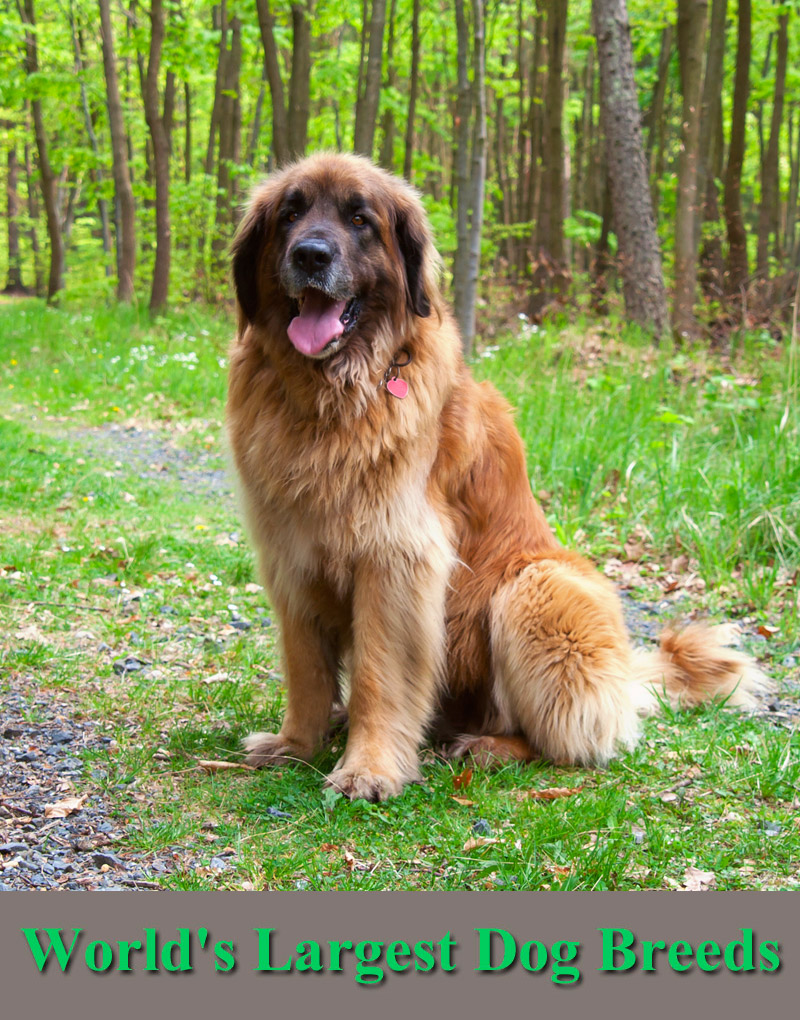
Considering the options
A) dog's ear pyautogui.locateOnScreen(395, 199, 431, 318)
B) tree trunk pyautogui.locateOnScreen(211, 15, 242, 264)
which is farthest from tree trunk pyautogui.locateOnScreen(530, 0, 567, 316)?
dog's ear pyautogui.locateOnScreen(395, 199, 431, 318)

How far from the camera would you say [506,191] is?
22531 millimetres

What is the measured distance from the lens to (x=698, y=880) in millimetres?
2535

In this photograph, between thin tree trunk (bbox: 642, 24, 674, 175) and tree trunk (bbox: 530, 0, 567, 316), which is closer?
tree trunk (bbox: 530, 0, 567, 316)

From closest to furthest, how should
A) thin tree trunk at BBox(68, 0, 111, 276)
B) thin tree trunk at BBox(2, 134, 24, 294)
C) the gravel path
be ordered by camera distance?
the gravel path < thin tree trunk at BBox(68, 0, 111, 276) < thin tree trunk at BBox(2, 134, 24, 294)

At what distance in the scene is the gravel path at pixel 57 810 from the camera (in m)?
2.40

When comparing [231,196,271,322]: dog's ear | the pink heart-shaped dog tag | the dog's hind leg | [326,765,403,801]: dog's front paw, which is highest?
[231,196,271,322]: dog's ear

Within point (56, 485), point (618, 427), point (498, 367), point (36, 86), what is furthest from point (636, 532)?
point (36, 86)

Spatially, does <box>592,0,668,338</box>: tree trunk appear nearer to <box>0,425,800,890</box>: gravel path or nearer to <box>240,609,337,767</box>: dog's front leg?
<box>0,425,800,890</box>: gravel path

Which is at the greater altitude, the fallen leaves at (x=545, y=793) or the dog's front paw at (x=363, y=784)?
the dog's front paw at (x=363, y=784)

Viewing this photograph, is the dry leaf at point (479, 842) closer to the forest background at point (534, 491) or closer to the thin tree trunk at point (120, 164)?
the forest background at point (534, 491)

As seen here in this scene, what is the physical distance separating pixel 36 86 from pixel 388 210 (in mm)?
15161

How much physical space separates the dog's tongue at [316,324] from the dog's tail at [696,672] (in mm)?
1754

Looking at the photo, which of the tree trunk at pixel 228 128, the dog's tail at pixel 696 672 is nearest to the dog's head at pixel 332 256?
the dog's tail at pixel 696 672

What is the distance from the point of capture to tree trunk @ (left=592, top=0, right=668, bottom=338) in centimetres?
922
